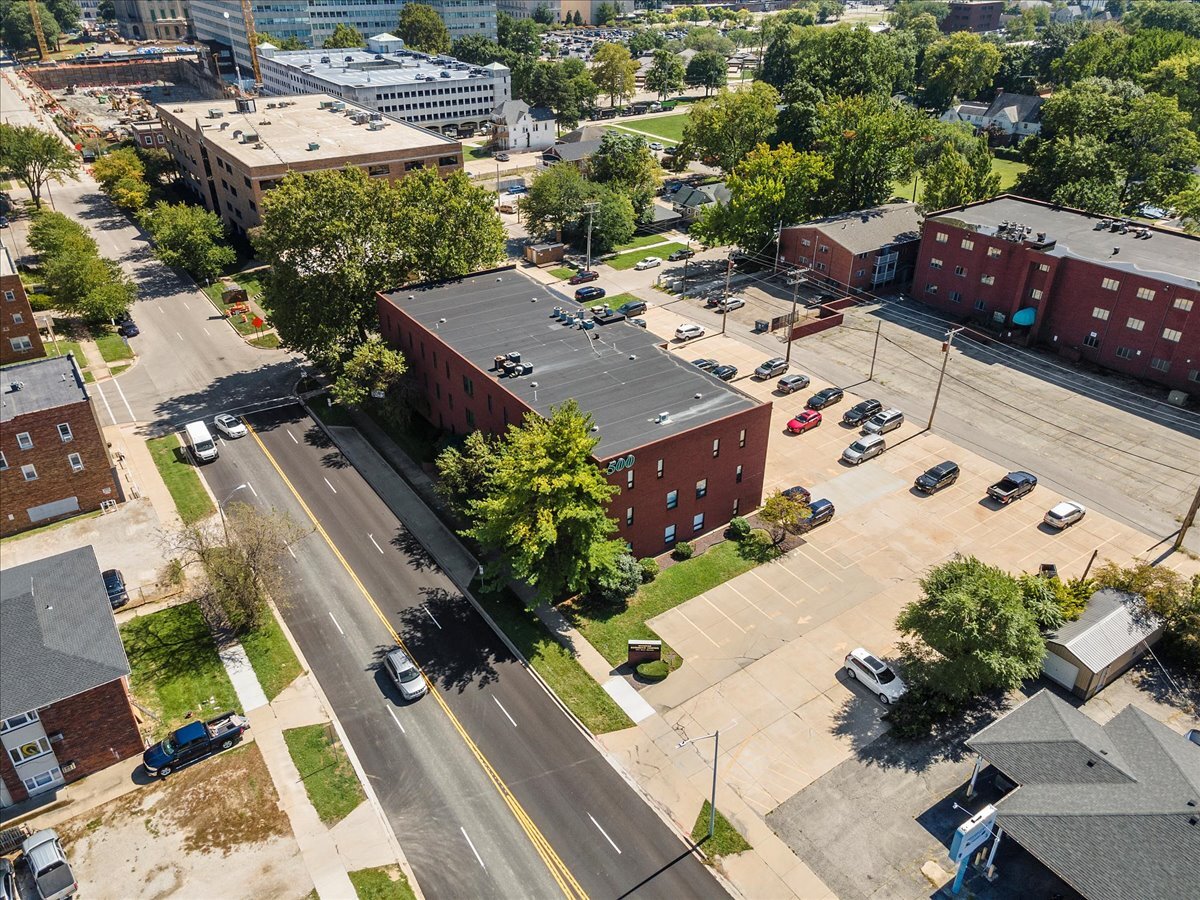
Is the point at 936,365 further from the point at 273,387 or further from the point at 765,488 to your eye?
the point at 273,387

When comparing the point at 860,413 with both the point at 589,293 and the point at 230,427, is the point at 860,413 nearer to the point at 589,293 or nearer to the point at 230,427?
the point at 589,293

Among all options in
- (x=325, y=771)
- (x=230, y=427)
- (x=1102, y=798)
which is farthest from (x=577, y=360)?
(x=1102, y=798)

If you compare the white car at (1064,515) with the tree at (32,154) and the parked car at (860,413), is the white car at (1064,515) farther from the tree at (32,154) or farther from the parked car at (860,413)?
the tree at (32,154)

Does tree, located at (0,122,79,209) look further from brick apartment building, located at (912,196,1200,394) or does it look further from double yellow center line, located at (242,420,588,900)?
brick apartment building, located at (912,196,1200,394)

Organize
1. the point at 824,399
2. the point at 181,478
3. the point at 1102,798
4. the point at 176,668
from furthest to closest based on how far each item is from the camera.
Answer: the point at 824,399, the point at 181,478, the point at 176,668, the point at 1102,798

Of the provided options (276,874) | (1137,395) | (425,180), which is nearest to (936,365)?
(1137,395)

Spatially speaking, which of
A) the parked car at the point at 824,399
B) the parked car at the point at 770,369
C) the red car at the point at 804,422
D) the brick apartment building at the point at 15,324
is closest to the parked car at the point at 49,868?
the red car at the point at 804,422
